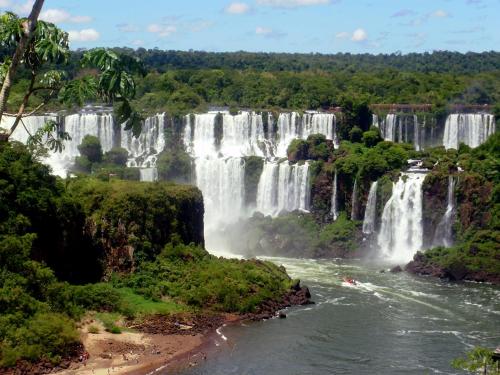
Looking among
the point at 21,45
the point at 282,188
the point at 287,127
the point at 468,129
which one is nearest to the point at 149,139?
the point at 287,127

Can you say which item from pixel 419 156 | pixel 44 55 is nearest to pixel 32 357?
pixel 44 55

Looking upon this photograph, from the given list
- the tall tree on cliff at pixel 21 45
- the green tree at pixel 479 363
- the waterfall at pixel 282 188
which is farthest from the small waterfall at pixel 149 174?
the tall tree on cliff at pixel 21 45

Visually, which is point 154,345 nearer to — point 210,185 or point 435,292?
point 435,292

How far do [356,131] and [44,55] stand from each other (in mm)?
67533

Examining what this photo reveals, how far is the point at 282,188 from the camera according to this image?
2729 inches

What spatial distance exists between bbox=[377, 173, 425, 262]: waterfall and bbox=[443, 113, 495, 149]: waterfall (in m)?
17.3

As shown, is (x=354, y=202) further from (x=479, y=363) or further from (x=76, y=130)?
(x=479, y=363)

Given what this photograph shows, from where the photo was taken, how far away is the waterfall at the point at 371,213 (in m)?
64.0

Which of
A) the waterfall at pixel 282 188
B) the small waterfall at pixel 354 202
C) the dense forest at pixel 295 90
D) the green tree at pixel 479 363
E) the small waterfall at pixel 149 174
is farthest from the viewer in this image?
the dense forest at pixel 295 90

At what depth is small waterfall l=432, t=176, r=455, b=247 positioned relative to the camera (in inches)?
2375

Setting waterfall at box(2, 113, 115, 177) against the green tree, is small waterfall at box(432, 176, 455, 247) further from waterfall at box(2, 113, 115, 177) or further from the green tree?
the green tree

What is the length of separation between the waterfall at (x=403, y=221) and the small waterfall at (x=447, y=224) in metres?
1.25

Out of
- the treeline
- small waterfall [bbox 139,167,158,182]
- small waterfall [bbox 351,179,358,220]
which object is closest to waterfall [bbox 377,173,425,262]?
small waterfall [bbox 351,179,358,220]

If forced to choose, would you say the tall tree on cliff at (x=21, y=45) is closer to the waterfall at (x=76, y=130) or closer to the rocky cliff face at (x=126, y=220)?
the rocky cliff face at (x=126, y=220)
